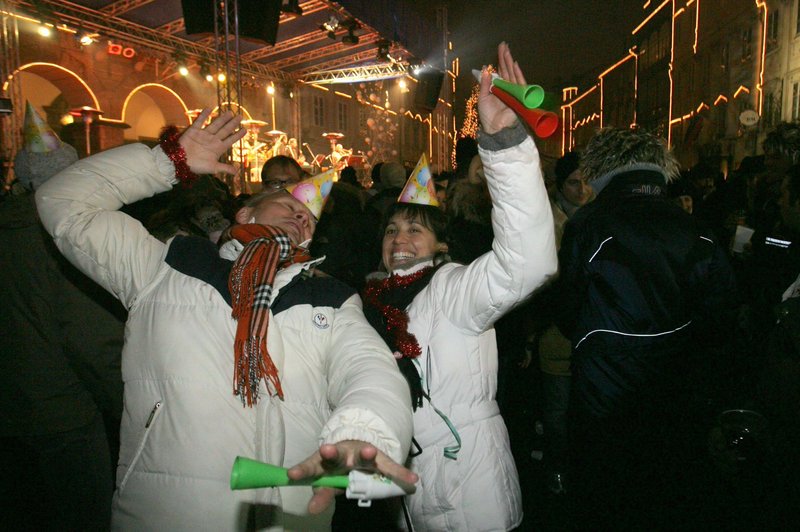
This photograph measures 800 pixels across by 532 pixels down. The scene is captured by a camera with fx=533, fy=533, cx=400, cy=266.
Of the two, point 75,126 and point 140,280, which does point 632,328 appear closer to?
point 140,280

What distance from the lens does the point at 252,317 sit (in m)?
1.58

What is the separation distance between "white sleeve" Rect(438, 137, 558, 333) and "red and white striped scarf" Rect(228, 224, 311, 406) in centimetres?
72

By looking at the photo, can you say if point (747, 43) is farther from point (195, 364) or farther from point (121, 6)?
point (195, 364)

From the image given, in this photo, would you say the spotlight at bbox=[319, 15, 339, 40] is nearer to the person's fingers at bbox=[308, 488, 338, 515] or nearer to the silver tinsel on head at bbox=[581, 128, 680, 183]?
the silver tinsel on head at bbox=[581, 128, 680, 183]

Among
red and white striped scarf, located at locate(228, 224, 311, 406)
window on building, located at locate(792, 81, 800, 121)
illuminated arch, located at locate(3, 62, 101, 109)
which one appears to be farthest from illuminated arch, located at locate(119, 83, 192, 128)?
window on building, located at locate(792, 81, 800, 121)

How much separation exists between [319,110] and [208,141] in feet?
65.9

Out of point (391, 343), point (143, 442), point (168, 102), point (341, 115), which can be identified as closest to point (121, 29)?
point (168, 102)

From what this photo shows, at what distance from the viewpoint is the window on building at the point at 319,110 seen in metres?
20.7

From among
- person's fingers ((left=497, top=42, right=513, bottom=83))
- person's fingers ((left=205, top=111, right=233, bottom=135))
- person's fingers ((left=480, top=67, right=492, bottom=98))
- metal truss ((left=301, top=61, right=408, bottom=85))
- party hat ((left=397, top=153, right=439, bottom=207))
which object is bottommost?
party hat ((left=397, top=153, right=439, bottom=207))

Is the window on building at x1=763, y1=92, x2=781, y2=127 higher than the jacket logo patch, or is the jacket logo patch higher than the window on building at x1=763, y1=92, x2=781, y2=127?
the window on building at x1=763, y1=92, x2=781, y2=127

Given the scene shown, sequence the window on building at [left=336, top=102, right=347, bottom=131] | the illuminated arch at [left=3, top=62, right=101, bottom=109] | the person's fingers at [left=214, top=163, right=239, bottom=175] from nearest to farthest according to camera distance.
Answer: the person's fingers at [left=214, top=163, right=239, bottom=175] → the illuminated arch at [left=3, top=62, right=101, bottom=109] → the window on building at [left=336, top=102, right=347, bottom=131]

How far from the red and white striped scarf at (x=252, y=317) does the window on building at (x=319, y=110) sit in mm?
20024

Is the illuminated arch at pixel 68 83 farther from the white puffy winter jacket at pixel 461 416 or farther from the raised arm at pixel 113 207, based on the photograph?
the white puffy winter jacket at pixel 461 416

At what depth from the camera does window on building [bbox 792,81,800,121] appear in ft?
40.1
